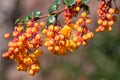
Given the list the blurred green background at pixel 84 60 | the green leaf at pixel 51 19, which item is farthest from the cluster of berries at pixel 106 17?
the blurred green background at pixel 84 60

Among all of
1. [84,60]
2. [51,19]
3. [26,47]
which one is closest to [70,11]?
[51,19]

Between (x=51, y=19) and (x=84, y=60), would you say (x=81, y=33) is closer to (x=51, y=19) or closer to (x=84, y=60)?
(x=51, y=19)

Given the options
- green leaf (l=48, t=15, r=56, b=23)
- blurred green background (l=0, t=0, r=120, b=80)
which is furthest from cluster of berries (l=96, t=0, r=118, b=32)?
blurred green background (l=0, t=0, r=120, b=80)

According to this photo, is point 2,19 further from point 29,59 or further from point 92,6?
point 92,6

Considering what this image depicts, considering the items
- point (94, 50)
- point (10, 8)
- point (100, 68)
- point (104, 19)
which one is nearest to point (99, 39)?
point (94, 50)

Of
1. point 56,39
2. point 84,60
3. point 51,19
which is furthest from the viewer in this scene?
point 84,60
